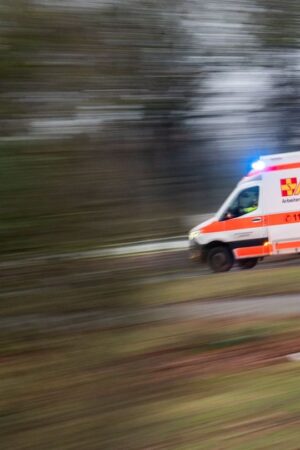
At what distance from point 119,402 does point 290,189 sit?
32.6 ft

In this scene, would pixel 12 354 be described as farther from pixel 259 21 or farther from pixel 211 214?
pixel 259 21

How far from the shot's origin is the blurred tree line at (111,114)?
3117mm

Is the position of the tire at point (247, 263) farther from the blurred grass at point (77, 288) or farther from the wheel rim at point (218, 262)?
the blurred grass at point (77, 288)

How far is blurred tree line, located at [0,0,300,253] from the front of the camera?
3117mm

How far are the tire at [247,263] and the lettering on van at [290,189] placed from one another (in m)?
1.43

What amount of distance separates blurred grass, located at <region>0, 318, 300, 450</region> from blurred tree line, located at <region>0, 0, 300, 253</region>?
0.58 metres

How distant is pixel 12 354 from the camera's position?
10.6 ft

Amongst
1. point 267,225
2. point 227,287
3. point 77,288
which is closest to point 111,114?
point 77,288

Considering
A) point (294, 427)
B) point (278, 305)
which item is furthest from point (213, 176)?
point (278, 305)

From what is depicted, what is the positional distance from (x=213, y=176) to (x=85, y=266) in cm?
109

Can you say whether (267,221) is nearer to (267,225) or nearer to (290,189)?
(267,225)

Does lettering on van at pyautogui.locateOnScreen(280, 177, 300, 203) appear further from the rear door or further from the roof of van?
the roof of van

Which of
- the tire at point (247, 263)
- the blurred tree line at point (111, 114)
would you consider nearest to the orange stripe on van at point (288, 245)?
the tire at point (247, 263)

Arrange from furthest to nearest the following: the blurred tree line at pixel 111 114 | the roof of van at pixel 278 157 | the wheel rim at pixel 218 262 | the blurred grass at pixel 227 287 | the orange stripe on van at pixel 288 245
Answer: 1. the orange stripe on van at pixel 288 245
2. the wheel rim at pixel 218 262
3. the roof of van at pixel 278 157
4. the blurred grass at pixel 227 287
5. the blurred tree line at pixel 111 114
